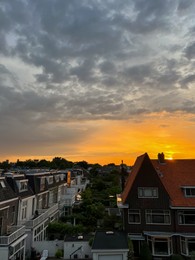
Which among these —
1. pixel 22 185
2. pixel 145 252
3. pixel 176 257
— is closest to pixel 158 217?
pixel 145 252

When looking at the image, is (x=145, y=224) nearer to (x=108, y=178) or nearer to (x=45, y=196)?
(x=45, y=196)

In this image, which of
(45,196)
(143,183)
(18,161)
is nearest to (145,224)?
(143,183)

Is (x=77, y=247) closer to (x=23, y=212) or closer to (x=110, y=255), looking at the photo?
(x=110, y=255)

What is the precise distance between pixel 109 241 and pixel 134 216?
5515mm

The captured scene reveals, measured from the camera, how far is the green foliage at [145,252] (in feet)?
77.1

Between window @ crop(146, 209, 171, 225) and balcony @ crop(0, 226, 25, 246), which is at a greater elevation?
window @ crop(146, 209, 171, 225)

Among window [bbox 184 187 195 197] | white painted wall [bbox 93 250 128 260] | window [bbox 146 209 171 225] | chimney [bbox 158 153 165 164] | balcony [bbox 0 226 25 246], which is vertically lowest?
white painted wall [bbox 93 250 128 260]

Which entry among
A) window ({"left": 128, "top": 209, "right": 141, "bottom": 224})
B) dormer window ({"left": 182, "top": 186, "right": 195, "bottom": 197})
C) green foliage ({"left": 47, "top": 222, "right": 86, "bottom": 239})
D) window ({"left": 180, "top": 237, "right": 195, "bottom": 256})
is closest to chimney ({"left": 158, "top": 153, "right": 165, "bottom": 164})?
dormer window ({"left": 182, "top": 186, "right": 195, "bottom": 197})

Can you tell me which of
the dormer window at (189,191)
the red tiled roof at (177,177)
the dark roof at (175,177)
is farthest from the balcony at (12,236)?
the dormer window at (189,191)

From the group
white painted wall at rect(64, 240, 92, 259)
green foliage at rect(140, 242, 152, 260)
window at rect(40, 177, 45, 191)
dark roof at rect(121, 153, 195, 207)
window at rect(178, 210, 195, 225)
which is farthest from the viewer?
window at rect(40, 177, 45, 191)

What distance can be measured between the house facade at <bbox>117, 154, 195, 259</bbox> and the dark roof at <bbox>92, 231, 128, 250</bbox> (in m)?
3.41

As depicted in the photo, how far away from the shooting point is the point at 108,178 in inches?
3578

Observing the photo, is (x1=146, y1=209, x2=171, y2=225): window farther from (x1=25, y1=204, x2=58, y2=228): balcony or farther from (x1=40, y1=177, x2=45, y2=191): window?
(x1=40, y1=177, x2=45, y2=191): window

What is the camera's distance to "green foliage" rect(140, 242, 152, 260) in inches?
925
